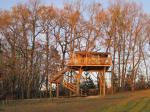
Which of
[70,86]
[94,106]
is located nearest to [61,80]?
[70,86]

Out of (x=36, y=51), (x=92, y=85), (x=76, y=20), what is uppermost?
(x=76, y=20)

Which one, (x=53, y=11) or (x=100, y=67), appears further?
(x=53, y=11)

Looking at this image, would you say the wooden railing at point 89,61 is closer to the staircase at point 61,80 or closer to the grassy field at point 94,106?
the staircase at point 61,80

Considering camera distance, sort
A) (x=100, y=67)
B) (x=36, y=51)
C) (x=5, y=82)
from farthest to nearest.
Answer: (x=36, y=51) → (x=5, y=82) → (x=100, y=67)

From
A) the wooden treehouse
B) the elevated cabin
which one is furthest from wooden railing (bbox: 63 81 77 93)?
the elevated cabin

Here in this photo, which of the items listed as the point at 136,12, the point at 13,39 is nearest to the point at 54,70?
the point at 13,39

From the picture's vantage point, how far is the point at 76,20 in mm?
67125

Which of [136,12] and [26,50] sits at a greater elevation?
[136,12]

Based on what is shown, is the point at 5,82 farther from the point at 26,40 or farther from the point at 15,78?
the point at 26,40

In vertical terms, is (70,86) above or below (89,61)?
below

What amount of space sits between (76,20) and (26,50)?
32.8ft

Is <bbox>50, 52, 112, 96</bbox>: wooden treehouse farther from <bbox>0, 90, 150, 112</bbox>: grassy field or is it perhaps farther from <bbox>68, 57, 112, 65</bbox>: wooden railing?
<bbox>0, 90, 150, 112</bbox>: grassy field

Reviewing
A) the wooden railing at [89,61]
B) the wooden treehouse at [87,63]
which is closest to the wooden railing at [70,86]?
the wooden treehouse at [87,63]

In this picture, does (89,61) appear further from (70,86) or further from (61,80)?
(61,80)
